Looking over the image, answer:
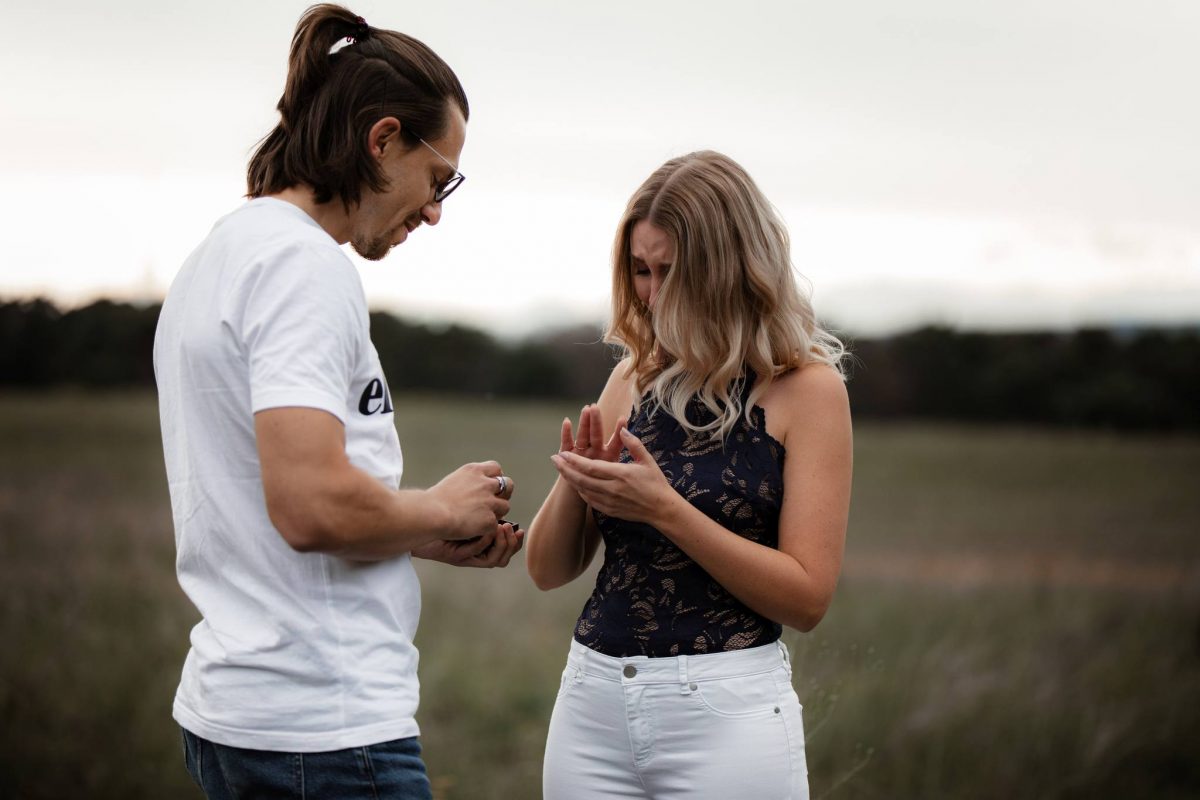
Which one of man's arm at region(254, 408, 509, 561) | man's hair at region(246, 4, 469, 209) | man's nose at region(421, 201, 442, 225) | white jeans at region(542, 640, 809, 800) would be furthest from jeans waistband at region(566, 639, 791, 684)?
man's hair at region(246, 4, 469, 209)

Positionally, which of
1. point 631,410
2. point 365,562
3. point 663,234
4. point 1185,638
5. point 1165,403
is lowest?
point 1185,638

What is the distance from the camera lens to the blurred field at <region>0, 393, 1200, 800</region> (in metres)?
6.44

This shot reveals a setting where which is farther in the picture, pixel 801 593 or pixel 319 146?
pixel 801 593

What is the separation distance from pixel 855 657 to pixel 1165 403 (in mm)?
11701

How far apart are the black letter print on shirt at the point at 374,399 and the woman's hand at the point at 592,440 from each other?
0.49 m

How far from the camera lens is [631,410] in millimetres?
2434

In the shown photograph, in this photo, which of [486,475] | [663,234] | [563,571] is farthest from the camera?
[563,571]

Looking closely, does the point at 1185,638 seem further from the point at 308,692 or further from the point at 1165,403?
the point at 308,692

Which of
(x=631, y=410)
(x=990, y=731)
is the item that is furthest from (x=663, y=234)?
(x=990, y=731)

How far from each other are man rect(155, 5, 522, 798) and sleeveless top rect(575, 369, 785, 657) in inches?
23.7

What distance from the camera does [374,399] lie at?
161 cm

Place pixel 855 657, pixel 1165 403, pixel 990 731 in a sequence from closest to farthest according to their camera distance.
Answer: pixel 855 657
pixel 990 731
pixel 1165 403

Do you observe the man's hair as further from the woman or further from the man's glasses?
the woman

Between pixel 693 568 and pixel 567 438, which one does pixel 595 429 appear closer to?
pixel 567 438
